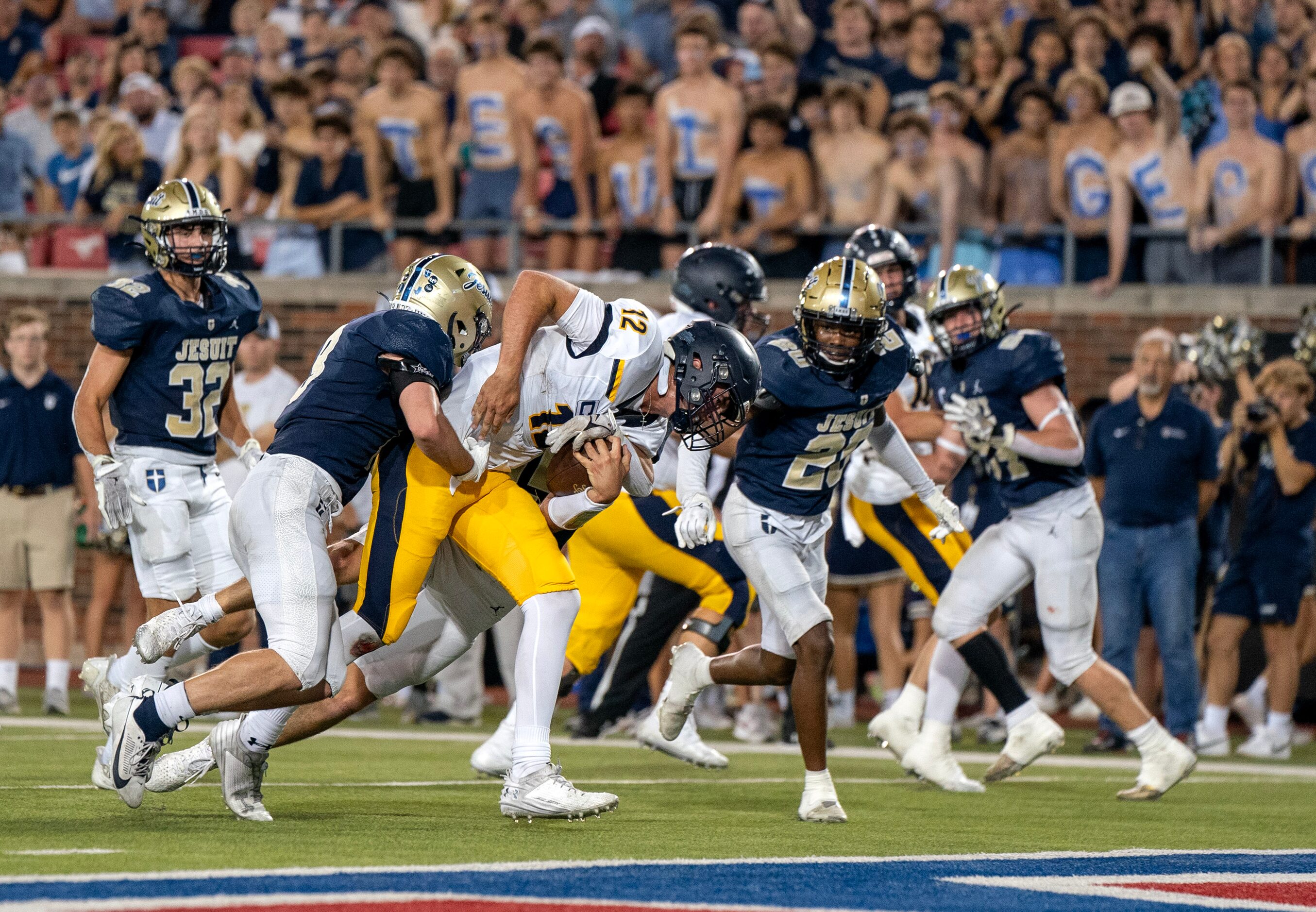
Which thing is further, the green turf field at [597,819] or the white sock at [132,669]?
the white sock at [132,669]

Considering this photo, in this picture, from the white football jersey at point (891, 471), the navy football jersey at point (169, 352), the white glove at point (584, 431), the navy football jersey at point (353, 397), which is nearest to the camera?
the navy football jersey at point (353, 397)

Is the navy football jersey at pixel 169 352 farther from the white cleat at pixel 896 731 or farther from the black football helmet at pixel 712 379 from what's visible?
the white cleat at pixel 896 731

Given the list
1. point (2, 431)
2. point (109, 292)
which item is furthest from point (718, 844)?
point (2, 431)

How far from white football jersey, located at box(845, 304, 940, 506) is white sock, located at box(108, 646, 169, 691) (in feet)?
10.7

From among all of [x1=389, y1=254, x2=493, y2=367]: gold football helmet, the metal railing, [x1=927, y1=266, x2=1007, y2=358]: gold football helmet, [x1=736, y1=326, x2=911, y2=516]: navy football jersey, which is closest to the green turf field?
[x1=736, y1=326, x2=911, y2=516]: navy football jersey

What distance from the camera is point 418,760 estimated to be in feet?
24.8

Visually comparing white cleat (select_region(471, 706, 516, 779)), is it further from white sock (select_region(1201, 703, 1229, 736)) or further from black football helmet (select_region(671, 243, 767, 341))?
white sock (select_region(1201, 703, 1229, 736))

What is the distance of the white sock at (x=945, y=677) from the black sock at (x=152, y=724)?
3.39 m

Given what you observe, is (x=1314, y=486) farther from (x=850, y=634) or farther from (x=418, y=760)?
(x=418, y=760)

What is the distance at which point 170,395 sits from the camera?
7.12 meters

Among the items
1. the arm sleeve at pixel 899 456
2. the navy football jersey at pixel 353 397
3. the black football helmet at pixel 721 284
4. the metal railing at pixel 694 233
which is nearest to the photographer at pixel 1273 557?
the metal railing at pixel 694 233

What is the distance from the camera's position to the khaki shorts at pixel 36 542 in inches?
406

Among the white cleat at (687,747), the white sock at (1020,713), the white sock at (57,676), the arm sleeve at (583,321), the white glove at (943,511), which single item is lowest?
the white sock at (57,676)

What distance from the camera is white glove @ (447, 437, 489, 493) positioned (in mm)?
5344
